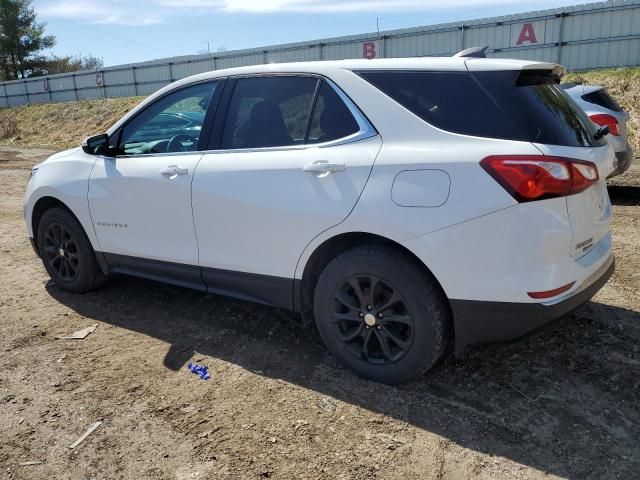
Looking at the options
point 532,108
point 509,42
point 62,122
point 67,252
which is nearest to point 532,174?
point 532,108

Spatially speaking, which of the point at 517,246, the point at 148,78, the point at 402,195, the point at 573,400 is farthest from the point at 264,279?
the point at 148,78

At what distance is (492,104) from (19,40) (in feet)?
187

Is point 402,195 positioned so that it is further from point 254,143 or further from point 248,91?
point 248,91

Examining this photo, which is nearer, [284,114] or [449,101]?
[449,101]

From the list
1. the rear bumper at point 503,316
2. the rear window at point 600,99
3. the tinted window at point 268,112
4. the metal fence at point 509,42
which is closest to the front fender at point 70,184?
the tinted window at point 268,112

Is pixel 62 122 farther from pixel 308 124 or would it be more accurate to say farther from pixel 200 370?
pixel 308 124

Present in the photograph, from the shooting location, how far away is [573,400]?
2.99m

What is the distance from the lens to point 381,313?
3102 mm

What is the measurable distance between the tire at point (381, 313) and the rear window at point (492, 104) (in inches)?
30.9

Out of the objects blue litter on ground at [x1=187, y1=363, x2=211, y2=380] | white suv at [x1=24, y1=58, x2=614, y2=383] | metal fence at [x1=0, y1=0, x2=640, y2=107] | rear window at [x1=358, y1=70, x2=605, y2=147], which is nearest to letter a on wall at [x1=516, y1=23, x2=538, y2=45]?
metal fence at [x1=0, y1=0, x2=640, y2=107]

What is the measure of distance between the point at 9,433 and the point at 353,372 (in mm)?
1943

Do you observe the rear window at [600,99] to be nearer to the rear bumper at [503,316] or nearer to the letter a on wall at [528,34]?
the rear bumper at [503,316]

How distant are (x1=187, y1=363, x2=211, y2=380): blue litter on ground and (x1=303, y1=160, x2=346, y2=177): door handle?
1.43 m

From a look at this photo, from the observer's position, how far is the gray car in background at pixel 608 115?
6875 millimetres
